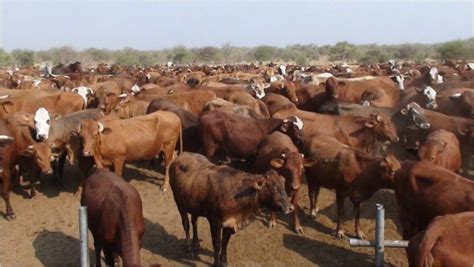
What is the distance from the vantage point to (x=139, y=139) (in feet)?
33.8

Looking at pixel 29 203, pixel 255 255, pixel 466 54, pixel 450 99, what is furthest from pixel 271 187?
pixel 466 54

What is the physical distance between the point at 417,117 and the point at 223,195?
6406 millimetres

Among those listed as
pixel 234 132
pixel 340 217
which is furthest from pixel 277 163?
pixel 234 132

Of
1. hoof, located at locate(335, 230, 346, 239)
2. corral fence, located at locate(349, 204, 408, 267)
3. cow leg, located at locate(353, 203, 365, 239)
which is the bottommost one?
hoof, located at locate(335, 230, 346, 239)

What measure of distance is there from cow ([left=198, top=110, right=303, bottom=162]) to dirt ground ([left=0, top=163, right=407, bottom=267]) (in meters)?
1.41

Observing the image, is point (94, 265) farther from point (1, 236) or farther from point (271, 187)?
point (271, 187)

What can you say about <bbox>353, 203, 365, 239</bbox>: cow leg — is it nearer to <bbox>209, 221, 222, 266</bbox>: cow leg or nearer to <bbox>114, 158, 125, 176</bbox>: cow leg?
<bbox>209, 221, 222, 266</bbox>: cow leg

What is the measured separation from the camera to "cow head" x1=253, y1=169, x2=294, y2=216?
653 cm

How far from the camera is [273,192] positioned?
260 inches

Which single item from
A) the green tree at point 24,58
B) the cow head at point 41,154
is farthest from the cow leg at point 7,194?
the green tree at point 24,58

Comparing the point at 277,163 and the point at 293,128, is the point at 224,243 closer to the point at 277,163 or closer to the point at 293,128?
the point at 277,163

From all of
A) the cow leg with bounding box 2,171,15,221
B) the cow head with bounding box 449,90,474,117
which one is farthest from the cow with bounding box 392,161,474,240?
the cow leg with bounding box 2,171,15,221

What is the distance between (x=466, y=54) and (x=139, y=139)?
52.9 meters

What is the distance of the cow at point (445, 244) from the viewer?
193 inches
